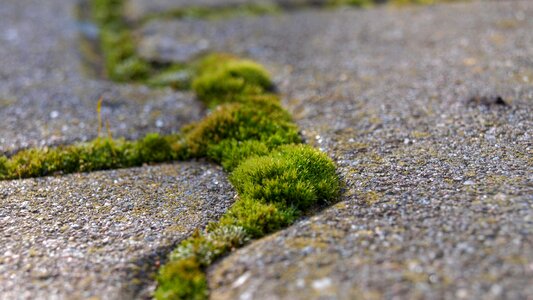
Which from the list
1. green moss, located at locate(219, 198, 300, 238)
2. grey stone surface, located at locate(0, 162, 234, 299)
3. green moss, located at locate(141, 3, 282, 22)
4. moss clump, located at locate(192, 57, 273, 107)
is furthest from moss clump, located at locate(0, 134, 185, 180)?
green moss, located at locate(141, 3, 282, 22)

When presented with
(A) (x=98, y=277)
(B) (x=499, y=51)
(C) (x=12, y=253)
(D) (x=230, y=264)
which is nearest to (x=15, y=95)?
(C) (x=12, y=253)

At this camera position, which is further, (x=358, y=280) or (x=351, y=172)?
(x=351, y=172)

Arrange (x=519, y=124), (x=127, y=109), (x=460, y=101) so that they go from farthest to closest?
(x=127, y=109) < (x=460, y=101) < (x=519, y=124)

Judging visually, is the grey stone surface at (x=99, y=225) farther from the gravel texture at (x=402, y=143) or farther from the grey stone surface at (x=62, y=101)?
the grey stone surface at (x=62, y=101)

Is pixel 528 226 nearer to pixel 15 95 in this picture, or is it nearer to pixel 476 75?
pixel 476 75

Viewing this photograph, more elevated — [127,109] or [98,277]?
[127,109]

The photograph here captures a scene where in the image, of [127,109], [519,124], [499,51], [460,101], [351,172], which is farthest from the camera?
[499,51]

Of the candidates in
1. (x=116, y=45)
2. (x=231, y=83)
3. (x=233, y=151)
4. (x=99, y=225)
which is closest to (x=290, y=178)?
(x=233, y=151)

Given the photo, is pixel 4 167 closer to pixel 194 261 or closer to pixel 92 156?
pixel 92 156
